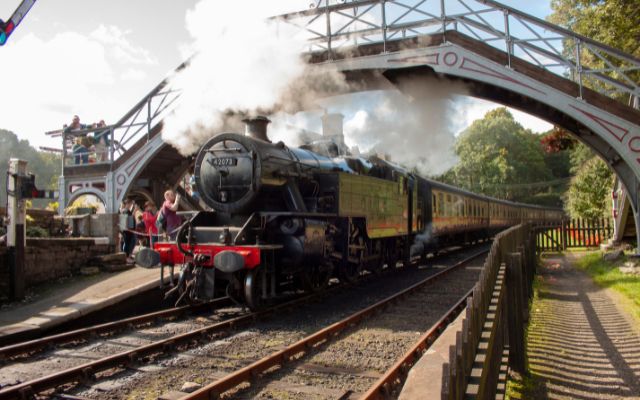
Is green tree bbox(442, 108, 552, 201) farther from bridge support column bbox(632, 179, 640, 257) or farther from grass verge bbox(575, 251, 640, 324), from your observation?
bridge support column bbox(632, 179, 640, 257)

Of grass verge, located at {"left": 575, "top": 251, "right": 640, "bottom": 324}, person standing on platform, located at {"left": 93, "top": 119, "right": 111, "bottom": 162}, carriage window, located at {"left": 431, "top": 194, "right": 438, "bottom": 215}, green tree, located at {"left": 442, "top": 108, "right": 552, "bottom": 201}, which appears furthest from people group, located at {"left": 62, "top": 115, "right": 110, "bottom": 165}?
green tree, located at {"left": 442, "top": 108, "right": 552, "bottom": 201}

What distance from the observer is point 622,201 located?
554 inches

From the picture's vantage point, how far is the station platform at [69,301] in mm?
6777

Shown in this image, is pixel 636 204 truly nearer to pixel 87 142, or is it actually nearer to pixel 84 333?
pixel 84 333

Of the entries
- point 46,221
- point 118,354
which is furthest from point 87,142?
point 118,354

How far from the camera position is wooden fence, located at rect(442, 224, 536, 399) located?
2.15 metres

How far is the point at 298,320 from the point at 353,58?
29.2 feet

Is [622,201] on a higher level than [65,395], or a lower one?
higher

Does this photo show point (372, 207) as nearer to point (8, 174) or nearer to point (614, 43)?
point (8, 174)

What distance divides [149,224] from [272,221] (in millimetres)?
5045

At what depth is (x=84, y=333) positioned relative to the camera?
20.9 feet

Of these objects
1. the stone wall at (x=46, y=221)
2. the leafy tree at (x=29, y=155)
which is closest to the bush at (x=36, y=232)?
the stone wall at (x=46, y=221)

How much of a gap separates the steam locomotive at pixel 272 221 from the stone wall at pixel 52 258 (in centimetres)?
314

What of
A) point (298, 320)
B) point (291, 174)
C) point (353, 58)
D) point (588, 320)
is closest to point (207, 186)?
point (291, 174)
